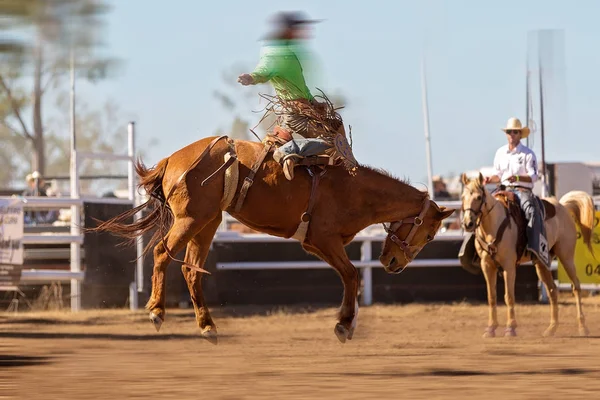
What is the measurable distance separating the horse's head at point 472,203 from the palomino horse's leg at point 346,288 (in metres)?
2.71

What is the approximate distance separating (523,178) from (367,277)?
11.8 ft

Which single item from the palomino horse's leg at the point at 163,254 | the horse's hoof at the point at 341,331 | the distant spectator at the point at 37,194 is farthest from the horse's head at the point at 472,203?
the distant spectator at the point at 37,194

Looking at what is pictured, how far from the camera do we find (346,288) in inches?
336

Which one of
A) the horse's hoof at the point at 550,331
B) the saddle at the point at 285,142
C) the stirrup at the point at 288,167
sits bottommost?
the horse's hoof at the point at 550,331

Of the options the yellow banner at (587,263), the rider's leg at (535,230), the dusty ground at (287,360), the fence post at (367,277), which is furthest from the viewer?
the yellow banner at (587,263)

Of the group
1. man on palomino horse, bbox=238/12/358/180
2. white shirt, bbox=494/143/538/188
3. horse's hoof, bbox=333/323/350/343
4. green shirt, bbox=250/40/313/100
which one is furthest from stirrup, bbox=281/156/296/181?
white shirt, bbox=494/143/538/188

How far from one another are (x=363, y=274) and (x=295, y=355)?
22.2 feet

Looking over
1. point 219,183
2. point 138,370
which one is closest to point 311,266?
point 219,183

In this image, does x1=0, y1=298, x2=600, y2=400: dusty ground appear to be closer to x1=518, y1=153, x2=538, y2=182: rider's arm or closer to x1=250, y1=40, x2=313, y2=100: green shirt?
x1=518, y1=153, x2=538, y2=182: rider's arm

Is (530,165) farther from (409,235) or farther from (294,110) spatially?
(294,110)

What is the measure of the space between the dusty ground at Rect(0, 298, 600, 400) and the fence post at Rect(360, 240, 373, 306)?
2212 mm

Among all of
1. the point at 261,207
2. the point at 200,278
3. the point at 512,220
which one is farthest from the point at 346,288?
the point at 512,220

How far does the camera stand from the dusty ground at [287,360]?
5.79 m

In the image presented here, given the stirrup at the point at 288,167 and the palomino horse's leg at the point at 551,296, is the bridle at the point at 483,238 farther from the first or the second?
the stirrup at the point at 288,167
